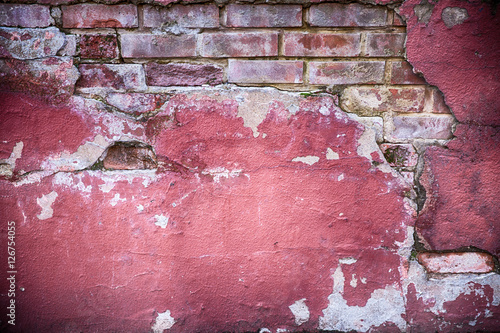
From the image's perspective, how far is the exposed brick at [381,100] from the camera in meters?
1.23

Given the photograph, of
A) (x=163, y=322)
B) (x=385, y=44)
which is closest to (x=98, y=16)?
(x=385, y=44)

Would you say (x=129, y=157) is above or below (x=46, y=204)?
above

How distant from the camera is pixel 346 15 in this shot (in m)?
1.19

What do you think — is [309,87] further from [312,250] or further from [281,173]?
[312,250]

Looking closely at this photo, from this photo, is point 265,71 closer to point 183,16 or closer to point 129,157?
point 183,16

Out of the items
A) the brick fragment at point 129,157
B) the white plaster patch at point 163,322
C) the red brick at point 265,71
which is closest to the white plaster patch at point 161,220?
the brick fragment at point 129,157

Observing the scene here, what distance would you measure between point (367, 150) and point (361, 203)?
24cm

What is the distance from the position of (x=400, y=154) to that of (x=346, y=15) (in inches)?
24.6

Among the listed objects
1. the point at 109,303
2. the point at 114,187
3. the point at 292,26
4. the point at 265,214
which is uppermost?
the point at 292,26

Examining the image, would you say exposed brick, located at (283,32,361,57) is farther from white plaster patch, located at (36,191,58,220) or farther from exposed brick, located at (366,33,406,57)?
white plaster patch, located at (36,191,58,220)

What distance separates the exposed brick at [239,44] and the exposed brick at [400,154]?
629 mm

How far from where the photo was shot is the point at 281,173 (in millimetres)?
1269

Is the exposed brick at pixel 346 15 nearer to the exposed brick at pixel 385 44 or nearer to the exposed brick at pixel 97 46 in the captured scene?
the exposed brick at pixel 385 44

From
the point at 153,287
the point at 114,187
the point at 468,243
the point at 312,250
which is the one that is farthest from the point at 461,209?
the point at 114,187
